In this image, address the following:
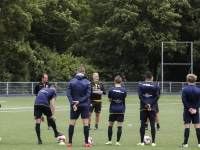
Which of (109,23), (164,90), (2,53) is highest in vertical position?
(109,23)

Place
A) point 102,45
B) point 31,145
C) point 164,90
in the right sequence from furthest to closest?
1. point 102,45
2. point 164,90
3. point 31,145

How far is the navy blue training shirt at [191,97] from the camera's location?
958cm

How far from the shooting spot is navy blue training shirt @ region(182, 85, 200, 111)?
958 centimetres

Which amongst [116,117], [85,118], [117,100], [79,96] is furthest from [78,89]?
[116,117]

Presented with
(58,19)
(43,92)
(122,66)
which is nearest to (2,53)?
(58,19)

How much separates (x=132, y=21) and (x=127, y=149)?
34.6 meters

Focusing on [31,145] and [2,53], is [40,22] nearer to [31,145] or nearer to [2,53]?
[2,53]

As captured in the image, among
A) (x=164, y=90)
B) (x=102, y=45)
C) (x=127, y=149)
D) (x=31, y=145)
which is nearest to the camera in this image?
(x=127, y=149)

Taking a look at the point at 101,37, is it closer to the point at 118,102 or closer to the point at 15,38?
the point at 15,38

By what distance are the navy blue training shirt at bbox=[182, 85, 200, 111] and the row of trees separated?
28002 millimetres

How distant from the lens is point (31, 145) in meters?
10.0

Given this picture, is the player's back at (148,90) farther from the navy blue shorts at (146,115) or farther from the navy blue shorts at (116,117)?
the navy blue shorts at (116,117)

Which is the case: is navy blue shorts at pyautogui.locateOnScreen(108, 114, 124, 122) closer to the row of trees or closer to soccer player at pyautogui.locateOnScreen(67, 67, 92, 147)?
soccer player at pyautogui.locateOnScreen(67, 67, 92, 147)

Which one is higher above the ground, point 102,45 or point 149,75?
point 102,45
